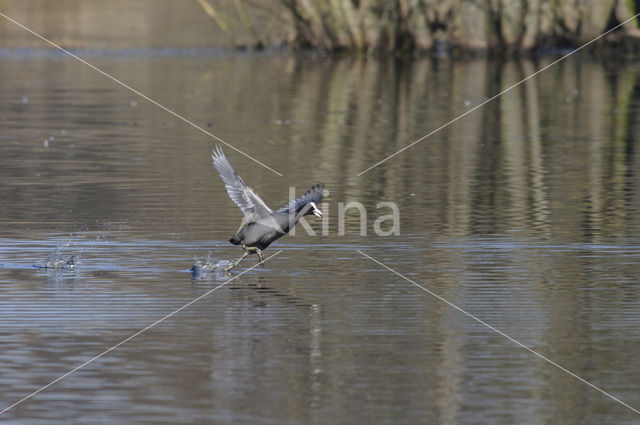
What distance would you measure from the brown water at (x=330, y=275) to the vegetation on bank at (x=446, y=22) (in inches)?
794

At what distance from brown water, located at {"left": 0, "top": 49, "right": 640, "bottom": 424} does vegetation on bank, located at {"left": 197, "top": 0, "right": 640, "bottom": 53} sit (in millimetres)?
20172

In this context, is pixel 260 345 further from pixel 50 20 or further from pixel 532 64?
pixel 50 20

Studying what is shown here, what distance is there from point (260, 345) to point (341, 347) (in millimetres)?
511

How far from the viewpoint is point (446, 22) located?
5006cm

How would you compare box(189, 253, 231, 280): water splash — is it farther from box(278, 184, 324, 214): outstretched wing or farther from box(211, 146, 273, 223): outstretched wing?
box(278, 184, 324, 214): outstretched wing

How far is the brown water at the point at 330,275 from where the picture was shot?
864 cm

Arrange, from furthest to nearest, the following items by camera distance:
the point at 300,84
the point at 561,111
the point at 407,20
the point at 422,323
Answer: the point at 407,20 < the point at 300,84 < the point at 561,111 < the point at 422,323

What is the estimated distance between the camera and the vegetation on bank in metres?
47.6

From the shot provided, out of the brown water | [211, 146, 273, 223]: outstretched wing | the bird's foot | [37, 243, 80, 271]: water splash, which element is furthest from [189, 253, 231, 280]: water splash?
[37, 243, 80, 271]: water splash

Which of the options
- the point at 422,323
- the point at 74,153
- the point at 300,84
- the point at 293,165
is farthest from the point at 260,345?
the point at 300,84

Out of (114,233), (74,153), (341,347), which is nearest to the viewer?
(341,347)

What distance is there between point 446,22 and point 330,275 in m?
38.3

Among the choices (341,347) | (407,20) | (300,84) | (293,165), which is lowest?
(341,347)

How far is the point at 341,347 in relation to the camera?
9.80 metres
